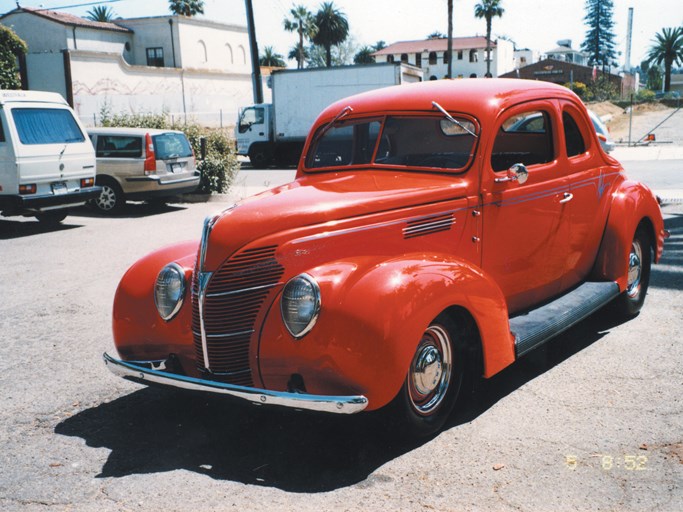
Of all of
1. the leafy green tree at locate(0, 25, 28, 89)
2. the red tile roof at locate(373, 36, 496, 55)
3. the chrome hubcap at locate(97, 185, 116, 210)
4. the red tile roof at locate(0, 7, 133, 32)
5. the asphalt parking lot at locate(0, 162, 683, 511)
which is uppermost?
the red tile roof at locate(373, 36, 496, 55)

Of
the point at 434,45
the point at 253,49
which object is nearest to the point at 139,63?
the point at 253,49

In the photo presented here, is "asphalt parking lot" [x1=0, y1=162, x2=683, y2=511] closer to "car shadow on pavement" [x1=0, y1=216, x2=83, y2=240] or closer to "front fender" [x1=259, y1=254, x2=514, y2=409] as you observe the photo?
"front fender" [x1=259, y1=254, x2=514, y2=409]

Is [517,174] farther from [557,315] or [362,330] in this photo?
[362,330]

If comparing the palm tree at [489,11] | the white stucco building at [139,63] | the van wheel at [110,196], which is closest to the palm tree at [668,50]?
the palm tree at [489,11]

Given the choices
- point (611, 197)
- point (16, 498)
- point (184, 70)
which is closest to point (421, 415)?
point (16, 498)

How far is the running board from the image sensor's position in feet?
14.6

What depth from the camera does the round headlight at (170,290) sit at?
4135 millimetres

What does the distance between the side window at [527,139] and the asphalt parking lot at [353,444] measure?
151 centimetres

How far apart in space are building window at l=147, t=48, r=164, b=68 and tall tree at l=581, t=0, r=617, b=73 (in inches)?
2883

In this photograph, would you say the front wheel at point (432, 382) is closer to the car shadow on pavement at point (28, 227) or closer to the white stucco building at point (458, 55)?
the car shadow on pavement at point (28, 227)

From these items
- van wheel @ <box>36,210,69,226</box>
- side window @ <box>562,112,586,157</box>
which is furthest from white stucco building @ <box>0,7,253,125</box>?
side window @ <box>562,112,586,157</box>

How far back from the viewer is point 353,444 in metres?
3.94

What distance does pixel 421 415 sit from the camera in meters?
3.87

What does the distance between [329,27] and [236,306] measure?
74330 millimetres
